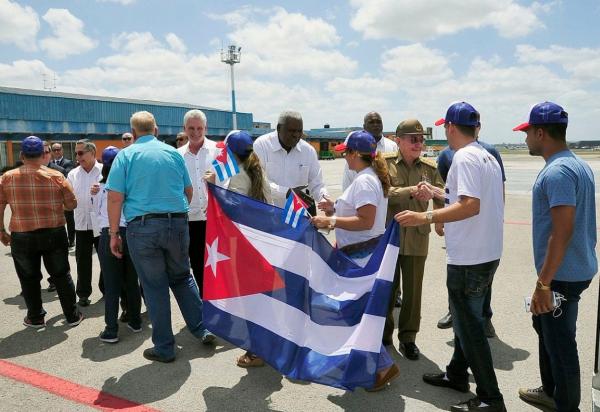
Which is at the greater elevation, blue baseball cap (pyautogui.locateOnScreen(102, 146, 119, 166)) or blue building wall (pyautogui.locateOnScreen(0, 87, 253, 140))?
blue building wall (pyautogui.locateOnScreen(0, 87, 253, 140))

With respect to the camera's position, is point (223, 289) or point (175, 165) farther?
point (175, 165)

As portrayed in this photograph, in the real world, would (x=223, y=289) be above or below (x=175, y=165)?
below

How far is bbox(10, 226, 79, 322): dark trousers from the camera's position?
4.70m

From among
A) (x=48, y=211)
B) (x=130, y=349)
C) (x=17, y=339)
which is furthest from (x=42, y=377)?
(x=48, y=211)

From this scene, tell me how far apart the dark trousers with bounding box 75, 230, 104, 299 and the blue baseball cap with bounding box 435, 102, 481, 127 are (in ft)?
14.5

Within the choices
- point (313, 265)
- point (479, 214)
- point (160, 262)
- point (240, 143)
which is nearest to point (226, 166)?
point (240, 143)

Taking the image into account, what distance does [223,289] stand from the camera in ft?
11.8

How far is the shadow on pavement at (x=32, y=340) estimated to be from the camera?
4203mm

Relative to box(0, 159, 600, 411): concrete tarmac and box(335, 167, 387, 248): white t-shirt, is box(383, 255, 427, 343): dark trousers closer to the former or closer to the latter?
box(0, 159, 600, 411): concrete tarmac

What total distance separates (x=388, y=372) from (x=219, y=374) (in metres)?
1.36

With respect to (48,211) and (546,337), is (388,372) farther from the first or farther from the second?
(48,211)

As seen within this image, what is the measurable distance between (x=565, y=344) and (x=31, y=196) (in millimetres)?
4841

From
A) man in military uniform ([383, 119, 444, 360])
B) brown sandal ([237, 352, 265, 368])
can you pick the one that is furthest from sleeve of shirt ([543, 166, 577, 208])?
brown sandal ([237, 352, 265, 368])

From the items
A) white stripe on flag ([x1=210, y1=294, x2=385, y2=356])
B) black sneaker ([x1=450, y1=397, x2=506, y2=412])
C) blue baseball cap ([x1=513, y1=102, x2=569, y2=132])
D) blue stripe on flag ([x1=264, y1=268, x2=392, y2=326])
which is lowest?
black sneaker ([x1=450, y1=397, x2=506, y2=412])
